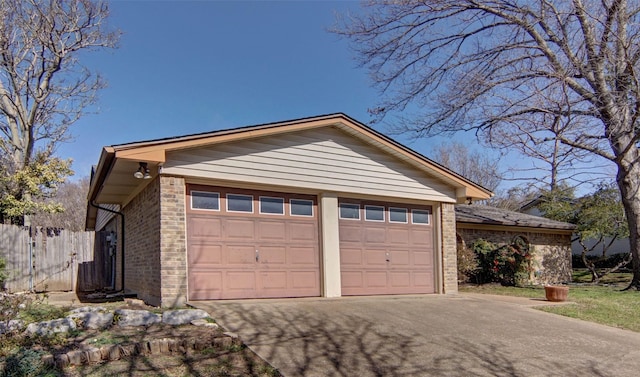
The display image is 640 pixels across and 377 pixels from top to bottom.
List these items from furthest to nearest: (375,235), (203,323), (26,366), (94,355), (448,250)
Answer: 1. (448,250)
2. (375,235)
3. (203,323)
4. (94,355)
5. (26,366)

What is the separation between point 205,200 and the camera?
9.19 m

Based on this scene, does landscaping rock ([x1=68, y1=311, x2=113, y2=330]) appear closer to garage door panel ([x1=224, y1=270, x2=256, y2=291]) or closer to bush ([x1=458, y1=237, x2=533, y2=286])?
garage door panel ([x1=224, y1=270, x2=256, y2=291])

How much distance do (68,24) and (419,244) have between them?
17.5 meters

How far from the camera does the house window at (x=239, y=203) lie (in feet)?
31.0

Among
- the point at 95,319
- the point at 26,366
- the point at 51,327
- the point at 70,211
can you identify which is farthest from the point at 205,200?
the point at 70,211

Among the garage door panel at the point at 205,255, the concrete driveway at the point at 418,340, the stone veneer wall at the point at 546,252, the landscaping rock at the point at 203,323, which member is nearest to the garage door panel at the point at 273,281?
the concrete driveway at the point at 418,340

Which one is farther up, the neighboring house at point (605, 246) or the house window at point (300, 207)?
the house window at point (300, 207)

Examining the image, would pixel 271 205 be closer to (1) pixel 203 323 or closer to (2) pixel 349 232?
(2) pixel 349 232

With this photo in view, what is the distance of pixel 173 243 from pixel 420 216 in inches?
260

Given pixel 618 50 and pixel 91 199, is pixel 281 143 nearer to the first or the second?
pixel 91 199

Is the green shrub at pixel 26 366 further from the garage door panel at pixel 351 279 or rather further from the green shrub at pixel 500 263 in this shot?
the green shrub at pixel 500 263

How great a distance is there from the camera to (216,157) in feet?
29.8

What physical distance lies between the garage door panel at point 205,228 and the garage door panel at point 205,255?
0.18 m

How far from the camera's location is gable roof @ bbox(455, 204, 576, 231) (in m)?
16.8
